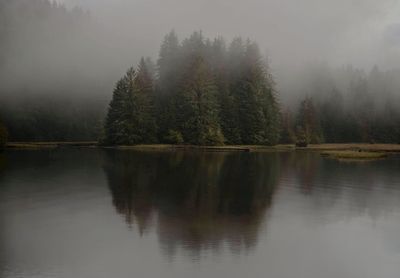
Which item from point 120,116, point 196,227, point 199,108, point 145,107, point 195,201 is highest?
point 145,107

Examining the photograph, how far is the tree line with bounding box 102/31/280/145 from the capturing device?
90250 mm

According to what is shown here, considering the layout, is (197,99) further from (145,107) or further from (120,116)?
(120,116)

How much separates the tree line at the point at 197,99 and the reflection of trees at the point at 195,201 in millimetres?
41540

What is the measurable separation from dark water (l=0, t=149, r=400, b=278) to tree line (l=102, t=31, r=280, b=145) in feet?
165

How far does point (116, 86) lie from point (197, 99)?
590 inches

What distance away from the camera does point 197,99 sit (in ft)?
300

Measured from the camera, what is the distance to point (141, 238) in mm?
19594

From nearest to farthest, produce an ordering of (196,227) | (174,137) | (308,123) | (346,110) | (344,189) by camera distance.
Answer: (196,227) → (344,189) → (174,137) → (308,123) → (346,110)

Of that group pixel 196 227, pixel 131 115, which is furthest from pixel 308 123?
pixel 196 227

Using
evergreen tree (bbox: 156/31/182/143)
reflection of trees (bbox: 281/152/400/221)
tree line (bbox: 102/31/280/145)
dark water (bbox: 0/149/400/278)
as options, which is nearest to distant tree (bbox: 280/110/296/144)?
tree line (bbox: 102/31/280/145)

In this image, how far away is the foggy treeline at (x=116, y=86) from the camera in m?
97.5

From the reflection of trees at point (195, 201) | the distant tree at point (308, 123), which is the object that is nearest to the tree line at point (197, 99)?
the distant tree at point (308, 123)

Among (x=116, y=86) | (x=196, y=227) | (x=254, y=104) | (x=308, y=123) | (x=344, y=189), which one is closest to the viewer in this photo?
Answer: (x=196, y=227)

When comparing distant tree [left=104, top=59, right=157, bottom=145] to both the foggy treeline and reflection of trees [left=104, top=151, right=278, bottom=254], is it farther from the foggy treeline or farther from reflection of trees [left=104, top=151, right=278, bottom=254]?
reflection of trees [left=104, top=151, right=278, bottom=254]
